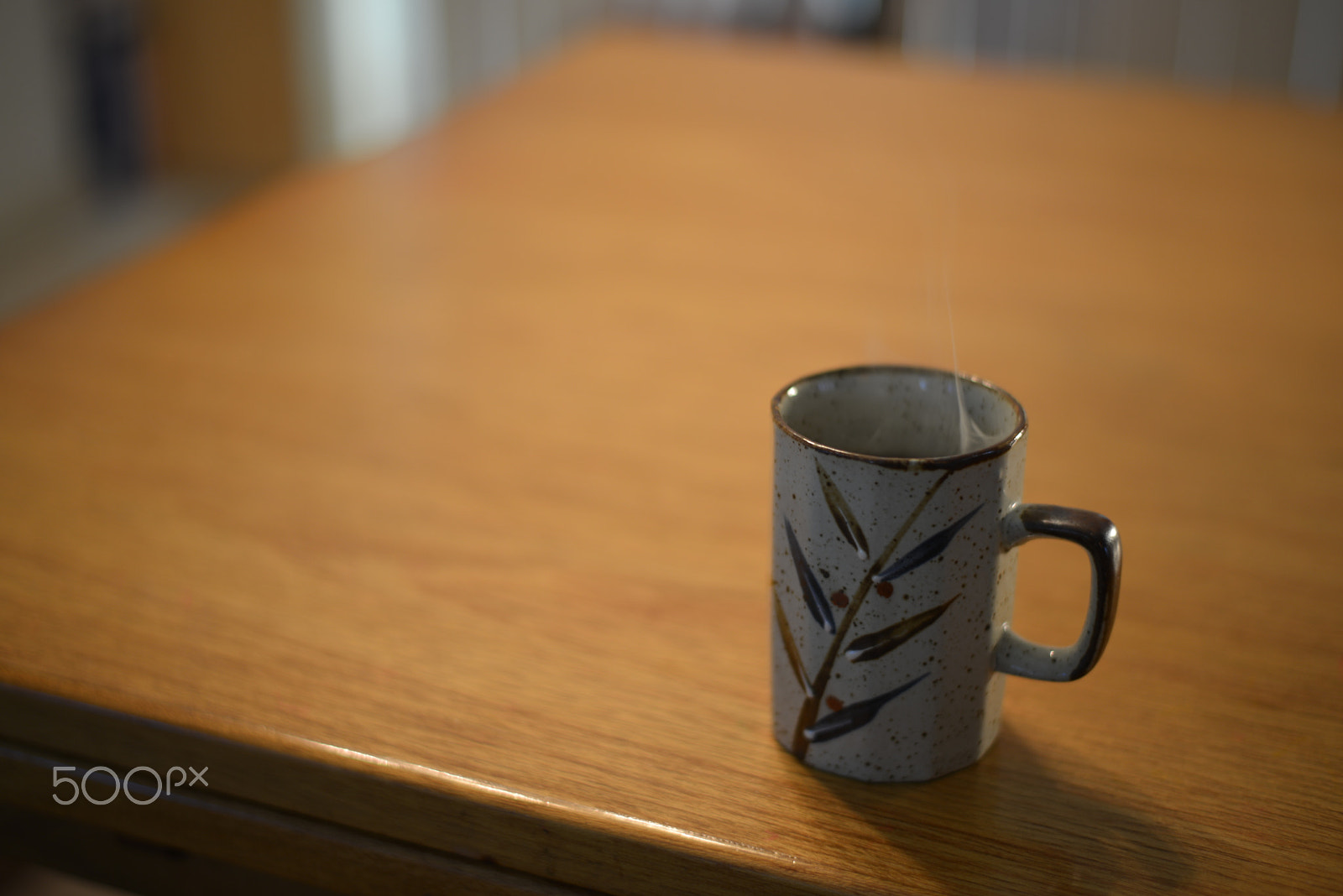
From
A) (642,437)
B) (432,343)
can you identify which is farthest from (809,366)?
(432,343)

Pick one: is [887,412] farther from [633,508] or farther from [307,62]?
[307,62]

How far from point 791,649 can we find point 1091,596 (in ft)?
0.33

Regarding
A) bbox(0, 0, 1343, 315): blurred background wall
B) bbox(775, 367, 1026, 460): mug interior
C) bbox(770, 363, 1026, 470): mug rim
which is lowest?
bbox(0, 0, 1343, 315): blurred background wall

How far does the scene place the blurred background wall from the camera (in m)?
3.02

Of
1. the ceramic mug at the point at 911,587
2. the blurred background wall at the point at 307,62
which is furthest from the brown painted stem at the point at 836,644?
the blurred background wall at the point at 307,62

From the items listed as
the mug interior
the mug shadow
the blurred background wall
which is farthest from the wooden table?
the blurred background wall

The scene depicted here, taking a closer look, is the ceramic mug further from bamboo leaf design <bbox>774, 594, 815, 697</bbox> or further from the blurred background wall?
the blurred background wall

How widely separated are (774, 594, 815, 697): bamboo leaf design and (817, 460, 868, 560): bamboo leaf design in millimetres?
44

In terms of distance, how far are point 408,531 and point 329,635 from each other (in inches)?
3.8

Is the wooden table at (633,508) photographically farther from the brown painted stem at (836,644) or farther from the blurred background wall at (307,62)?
the blurred background wall at (307,62)

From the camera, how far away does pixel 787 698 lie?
42cm

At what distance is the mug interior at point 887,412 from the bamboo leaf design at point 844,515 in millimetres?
46

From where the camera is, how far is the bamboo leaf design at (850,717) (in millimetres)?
389

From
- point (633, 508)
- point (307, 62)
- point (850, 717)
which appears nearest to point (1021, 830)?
point (850, 717)
